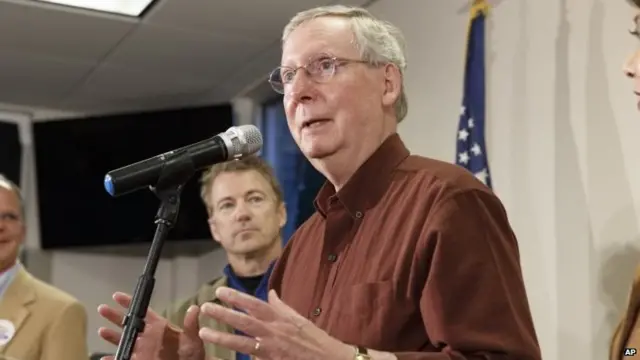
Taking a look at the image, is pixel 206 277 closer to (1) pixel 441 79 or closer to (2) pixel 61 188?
(2) pixel 61 188

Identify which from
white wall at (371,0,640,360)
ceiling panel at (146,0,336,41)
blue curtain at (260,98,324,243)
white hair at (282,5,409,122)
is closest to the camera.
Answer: white hair at (282,5,409,122)

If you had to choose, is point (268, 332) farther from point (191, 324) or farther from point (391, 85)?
point (391, 85)

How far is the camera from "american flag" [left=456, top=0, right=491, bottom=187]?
3039 mm

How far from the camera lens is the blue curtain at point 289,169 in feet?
15.2

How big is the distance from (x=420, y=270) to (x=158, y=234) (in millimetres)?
418

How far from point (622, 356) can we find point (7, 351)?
184cm

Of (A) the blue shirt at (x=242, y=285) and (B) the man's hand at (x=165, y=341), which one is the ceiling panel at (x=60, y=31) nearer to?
(A) the blue shirt at (x=242, y=285)

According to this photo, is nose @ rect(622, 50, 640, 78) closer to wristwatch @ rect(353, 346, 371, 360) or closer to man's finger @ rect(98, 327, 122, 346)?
wristwatch @ rect(353, 346, 371, 360)

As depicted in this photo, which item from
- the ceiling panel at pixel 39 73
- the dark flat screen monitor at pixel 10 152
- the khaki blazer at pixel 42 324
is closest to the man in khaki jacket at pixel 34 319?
the khaki blazer at pixel 42 324

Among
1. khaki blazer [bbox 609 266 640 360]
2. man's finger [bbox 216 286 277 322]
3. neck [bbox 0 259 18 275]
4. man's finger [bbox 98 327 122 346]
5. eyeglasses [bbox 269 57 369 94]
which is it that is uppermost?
eyeglasses [bbox 269 57 369 94]


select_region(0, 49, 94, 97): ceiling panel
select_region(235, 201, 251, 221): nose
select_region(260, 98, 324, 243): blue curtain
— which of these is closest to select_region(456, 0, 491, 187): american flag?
select_region(235, 201, 251, 221): nose

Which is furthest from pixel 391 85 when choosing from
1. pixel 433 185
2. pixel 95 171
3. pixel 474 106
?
pixel 95 171

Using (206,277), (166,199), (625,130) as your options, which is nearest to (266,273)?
(625,130)

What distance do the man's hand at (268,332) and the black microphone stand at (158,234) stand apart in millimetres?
203
